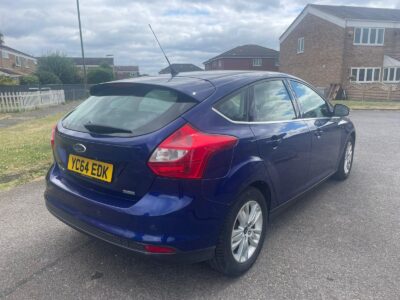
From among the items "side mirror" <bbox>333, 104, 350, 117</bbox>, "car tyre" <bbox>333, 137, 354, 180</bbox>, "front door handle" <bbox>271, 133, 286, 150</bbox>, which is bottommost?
"car tyre" <bbox>333, 137, 354, 180</bbox>

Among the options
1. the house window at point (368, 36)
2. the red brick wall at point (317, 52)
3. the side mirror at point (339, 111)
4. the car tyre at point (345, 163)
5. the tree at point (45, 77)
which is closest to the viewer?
the side mirror at point (339, 111)

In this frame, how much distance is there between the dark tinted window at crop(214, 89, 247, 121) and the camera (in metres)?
2.69

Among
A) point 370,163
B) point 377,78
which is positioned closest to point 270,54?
point 377,78

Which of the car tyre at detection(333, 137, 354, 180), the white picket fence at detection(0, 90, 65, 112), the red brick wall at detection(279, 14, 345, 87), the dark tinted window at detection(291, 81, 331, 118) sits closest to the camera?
the dark tinted window at detection(291, 81, 331, 118)

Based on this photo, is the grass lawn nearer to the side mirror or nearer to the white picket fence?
the side mirror

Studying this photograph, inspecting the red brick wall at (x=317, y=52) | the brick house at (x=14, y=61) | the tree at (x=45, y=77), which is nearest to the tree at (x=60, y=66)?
the brick house at (x=14, y=61)

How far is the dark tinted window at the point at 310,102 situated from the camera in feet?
12.8

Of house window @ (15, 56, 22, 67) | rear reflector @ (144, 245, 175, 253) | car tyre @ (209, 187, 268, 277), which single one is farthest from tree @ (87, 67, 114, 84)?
rear reflector @ (144, 245, 175, 253)

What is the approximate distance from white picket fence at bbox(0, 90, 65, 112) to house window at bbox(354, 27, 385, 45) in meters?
25.0

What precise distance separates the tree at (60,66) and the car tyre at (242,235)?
4179cm

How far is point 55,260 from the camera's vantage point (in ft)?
10.1

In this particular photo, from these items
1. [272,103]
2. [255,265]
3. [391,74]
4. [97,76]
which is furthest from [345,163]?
[97,76]

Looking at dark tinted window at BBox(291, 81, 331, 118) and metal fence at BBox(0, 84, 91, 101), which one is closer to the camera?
dark tinted window at BBox(291, 81, 331, 118)

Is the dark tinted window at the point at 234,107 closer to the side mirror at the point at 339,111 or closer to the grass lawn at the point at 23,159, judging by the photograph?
the side mirror at the point at 339,111
